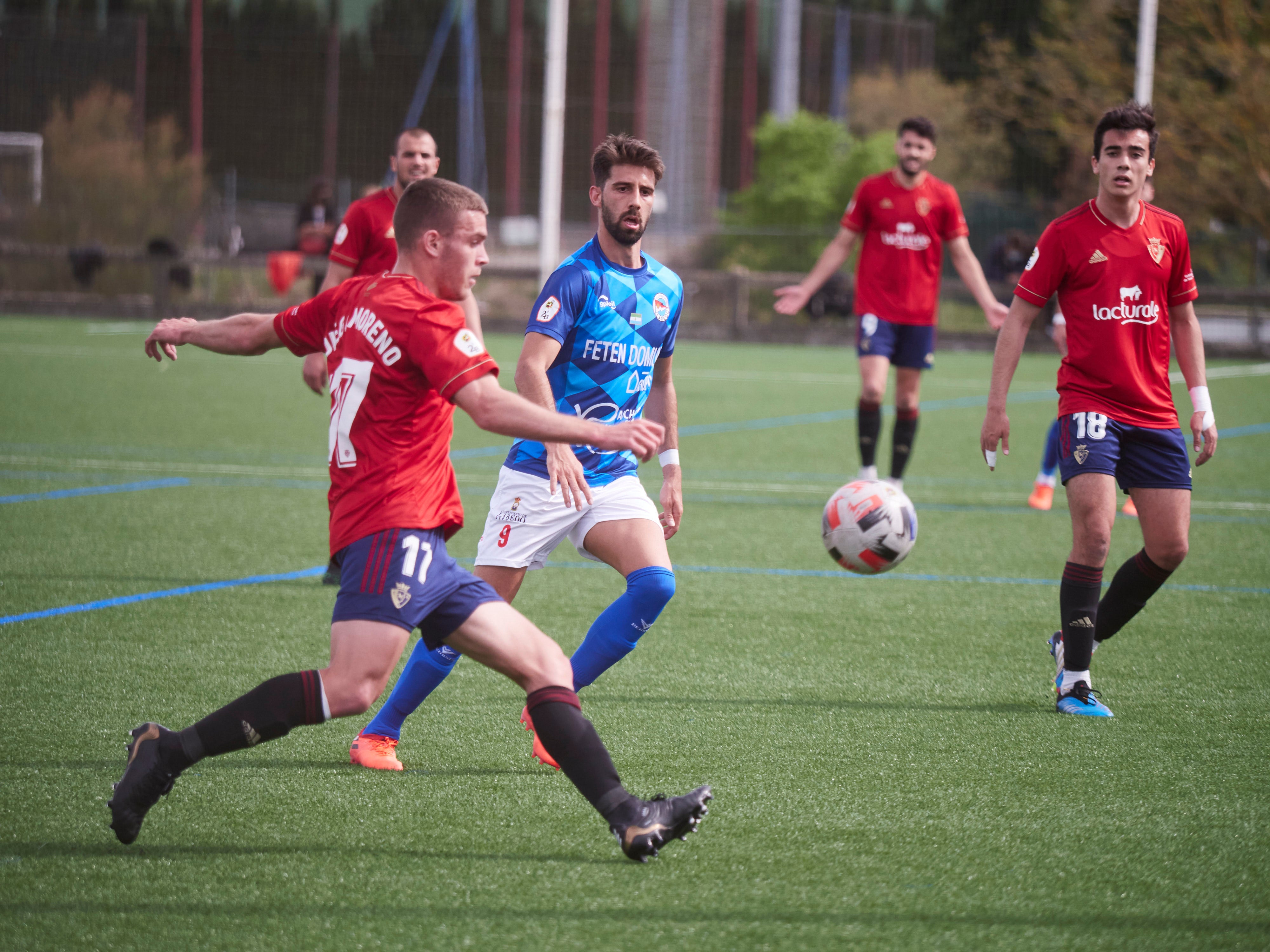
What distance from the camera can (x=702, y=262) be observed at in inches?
1261

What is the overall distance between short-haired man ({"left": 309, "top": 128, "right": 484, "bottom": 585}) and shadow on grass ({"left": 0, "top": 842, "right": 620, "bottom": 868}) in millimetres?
3293

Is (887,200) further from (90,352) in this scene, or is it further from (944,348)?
(944,348)

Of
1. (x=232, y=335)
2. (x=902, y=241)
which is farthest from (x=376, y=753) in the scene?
(x=902, y=241)

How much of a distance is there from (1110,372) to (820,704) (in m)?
A: 1.59

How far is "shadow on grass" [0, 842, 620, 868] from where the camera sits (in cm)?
348

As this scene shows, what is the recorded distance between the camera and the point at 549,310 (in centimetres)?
441

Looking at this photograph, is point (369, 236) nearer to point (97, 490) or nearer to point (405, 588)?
point (97, 490)

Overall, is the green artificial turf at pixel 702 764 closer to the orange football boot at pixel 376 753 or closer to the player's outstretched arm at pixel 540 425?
the orange football boot at pixel 376 753

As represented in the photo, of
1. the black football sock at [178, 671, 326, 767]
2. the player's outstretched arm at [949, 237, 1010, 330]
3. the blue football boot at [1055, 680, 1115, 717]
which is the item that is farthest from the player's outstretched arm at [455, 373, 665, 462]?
the player's outstretched arm at [949, 237, 1010, 330]

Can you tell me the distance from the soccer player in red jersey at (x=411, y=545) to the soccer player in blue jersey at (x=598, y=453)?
77cm

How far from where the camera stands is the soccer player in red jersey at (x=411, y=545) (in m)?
3.38

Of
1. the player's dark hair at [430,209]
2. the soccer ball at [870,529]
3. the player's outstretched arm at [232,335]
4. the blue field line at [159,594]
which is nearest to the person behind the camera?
the player's dark hair at [430,209]

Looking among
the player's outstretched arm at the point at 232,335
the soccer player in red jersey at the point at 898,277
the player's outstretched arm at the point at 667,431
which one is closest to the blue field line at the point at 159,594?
the player's outstretched arm at the point at 232,335

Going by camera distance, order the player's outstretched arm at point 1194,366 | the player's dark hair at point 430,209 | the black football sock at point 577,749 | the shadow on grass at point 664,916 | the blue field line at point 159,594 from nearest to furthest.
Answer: the shadow on grass at point 664,916 → the black football sock at point 577,749 → the player's dark hair at point 430,209 → the player's outstretched arm at point 1194,366 → the blue field line at point 159,594
